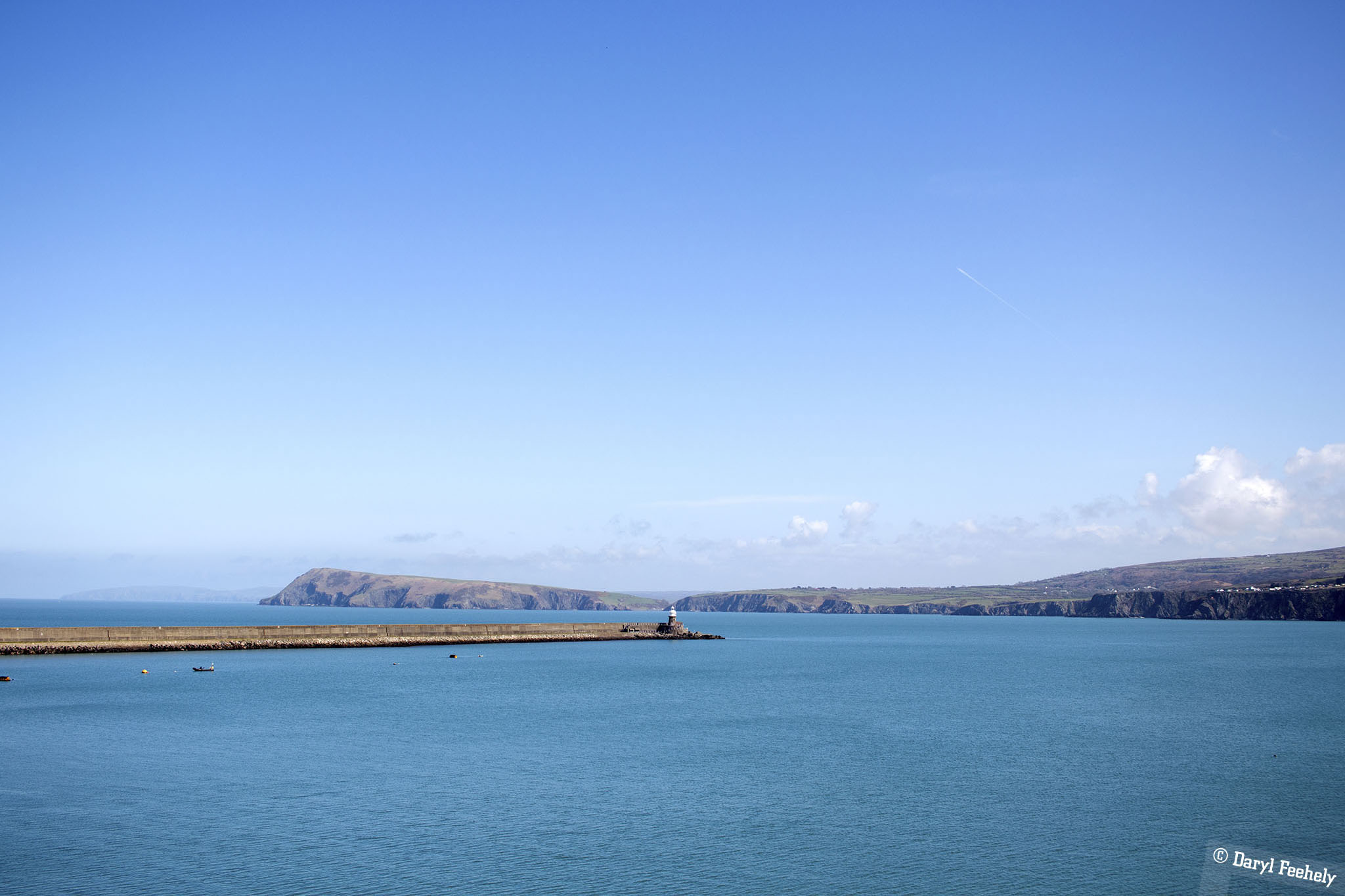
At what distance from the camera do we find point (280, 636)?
4451 inches

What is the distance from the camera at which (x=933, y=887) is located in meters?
26.5

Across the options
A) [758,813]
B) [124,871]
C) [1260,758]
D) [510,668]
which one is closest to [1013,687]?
[1260,758]

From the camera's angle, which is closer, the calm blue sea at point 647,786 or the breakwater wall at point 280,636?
the calm blue sea at point 647,786

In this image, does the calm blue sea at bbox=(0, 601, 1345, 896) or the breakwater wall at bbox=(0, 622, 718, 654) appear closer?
the calm blue sea at bbox=(0, 601, 1345, 896)

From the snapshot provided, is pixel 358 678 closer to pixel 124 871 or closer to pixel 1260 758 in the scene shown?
pixel 124 871

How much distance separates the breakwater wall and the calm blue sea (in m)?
21.2

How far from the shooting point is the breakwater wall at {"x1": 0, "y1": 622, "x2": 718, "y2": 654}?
94.2 metres

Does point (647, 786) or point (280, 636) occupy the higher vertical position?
point (280, 636)

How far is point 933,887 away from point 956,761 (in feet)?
60.9

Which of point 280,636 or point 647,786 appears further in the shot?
point 280,636

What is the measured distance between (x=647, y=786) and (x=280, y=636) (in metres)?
87.1

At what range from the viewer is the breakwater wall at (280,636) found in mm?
94250

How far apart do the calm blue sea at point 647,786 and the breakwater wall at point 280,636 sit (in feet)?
69.6

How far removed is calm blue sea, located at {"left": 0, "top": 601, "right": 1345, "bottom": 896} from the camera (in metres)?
27.4
